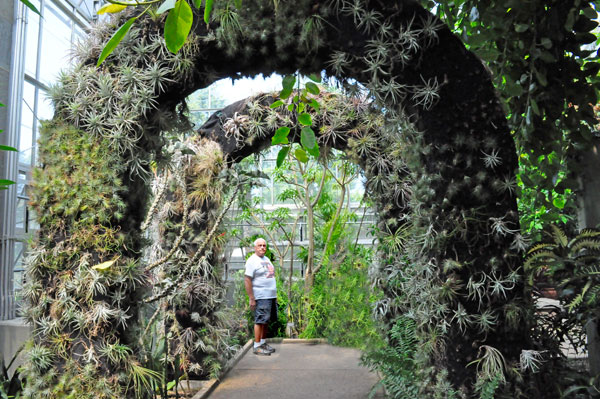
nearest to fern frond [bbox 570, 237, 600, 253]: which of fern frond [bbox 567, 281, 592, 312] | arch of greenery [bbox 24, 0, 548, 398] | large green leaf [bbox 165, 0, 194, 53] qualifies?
fern frond [bbox 567, 281, 592, 312]

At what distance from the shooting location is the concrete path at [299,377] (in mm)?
4199

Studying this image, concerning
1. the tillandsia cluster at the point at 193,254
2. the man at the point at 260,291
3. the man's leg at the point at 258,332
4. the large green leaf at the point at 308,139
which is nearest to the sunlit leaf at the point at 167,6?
→ the large green leaf at the point at 308,139

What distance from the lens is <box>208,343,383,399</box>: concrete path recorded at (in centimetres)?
420

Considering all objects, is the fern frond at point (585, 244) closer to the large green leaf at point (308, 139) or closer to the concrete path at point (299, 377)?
the large green leaf at point (308, 139)

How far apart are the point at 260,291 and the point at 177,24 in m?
5.66

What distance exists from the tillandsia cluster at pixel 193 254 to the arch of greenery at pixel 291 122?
1.63m

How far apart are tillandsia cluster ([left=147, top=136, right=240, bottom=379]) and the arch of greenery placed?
1630 millimetres

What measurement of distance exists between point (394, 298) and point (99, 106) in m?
2.67

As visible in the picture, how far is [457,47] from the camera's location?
2.29 metres

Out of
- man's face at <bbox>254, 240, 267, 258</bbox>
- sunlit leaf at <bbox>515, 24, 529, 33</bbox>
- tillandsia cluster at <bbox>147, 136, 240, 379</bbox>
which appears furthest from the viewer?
man's face at <bbox>254, 240, 267, 258</bbox>

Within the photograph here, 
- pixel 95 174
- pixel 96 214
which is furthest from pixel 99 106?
pixel 96 214

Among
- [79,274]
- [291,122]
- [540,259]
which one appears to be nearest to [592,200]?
[540,259]

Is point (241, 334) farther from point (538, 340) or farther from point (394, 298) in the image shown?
point (538, 340)

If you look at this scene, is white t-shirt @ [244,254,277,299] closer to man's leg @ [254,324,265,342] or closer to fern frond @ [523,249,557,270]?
man's leg @ [254,324,265,342]
